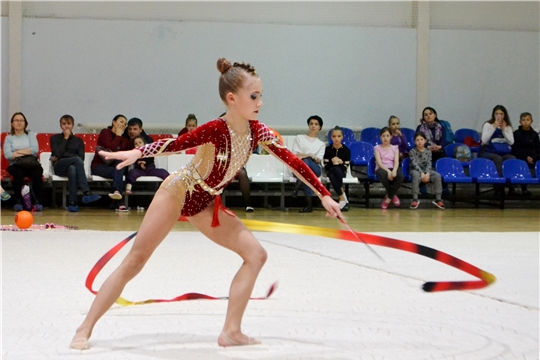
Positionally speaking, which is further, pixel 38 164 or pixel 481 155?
pixel 481 155

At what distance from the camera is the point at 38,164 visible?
397 inches

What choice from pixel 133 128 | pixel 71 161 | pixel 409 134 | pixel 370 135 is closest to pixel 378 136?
pixel 370 135

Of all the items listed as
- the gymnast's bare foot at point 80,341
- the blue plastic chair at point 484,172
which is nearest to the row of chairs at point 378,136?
the blue plastic chair at point 484,172

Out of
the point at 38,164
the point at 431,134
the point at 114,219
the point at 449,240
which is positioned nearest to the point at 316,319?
the point at 449,240

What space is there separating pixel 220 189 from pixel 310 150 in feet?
24.5

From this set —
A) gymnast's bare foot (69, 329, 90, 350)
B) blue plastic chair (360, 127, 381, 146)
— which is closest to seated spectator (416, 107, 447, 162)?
blue plastic chair (360, 127, 381, 146)

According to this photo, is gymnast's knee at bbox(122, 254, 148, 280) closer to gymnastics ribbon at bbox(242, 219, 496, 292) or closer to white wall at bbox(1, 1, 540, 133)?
gymnastics ribbon at bbox(242, 219, 496, 292)

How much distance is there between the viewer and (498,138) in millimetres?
12016

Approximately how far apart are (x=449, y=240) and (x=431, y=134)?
5.42 meters

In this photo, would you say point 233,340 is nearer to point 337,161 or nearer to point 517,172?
point 337,161

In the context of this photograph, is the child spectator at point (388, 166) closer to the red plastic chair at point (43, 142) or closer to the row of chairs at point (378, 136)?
the row of chairs at point (378, 136)

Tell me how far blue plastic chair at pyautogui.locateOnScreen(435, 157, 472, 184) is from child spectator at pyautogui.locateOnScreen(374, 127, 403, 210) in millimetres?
822

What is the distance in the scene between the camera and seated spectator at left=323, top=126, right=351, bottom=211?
34.4ft

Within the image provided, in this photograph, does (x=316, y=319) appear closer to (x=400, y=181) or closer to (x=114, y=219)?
(x=114, y=219)
